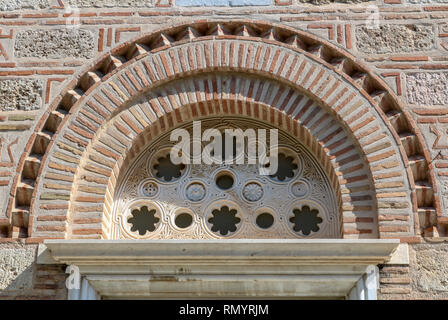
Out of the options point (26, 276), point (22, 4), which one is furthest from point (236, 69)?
point (26, 276)

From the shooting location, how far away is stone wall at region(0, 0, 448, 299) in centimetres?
556

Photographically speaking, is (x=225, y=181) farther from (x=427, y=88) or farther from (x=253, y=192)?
(x=427, y=88)

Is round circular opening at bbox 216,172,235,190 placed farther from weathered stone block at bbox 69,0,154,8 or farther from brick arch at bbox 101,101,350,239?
weathered stone block at bbox 69,0,154,8

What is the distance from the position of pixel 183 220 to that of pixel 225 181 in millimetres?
463

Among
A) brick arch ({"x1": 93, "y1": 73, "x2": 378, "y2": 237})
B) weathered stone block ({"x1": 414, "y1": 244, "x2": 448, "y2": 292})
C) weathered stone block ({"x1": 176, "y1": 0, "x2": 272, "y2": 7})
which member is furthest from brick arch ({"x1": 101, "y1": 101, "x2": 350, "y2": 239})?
weathered stone block ({"x1": 176, "y1": 0, "x2": 272, "y2": 7})

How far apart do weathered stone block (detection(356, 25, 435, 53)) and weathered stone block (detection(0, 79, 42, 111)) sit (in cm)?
251

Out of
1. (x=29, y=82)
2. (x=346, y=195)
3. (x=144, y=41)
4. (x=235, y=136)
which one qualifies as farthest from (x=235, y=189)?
(x=29, y=82)

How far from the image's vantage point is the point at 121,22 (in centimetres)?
618

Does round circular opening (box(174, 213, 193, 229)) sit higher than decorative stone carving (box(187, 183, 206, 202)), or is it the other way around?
decorative stone carving (box(187, 183, 206, 202))

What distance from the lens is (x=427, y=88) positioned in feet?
19.2

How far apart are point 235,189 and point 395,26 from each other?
1800 mm

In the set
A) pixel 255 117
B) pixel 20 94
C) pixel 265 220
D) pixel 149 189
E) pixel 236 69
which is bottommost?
pixel 265 220

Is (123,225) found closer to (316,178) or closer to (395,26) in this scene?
(316,178)

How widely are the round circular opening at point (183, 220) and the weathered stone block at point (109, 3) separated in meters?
1.72
